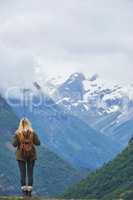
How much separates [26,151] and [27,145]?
1.53ft

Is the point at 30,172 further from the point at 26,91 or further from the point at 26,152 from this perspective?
the point at 26,91

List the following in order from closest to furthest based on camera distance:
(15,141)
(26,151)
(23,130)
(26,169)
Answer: (26,151) → (15,141) → (23,130) → (26,169)

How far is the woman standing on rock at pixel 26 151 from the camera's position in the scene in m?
57.2

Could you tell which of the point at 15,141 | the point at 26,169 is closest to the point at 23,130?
the point at 15,141

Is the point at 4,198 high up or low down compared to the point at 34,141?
down

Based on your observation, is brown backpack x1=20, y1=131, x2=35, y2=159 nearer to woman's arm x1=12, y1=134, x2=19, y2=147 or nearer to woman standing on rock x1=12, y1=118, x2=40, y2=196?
woman standing on rock x1=12, y1=118, x2=40, y2=196

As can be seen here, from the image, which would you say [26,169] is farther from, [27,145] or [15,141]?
[15,141]

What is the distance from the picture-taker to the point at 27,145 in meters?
57.5

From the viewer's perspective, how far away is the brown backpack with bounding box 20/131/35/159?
57250 millimetres

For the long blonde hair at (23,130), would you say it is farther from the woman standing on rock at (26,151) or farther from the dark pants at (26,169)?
the dark pants at (26,169)

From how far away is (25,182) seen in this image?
190 ft

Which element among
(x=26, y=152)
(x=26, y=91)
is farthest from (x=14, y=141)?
(x=26, y=91)

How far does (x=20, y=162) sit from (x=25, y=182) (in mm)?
1376

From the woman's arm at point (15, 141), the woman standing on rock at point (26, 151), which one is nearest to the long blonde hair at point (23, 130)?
the woman standing on rock at point (26, 151)
